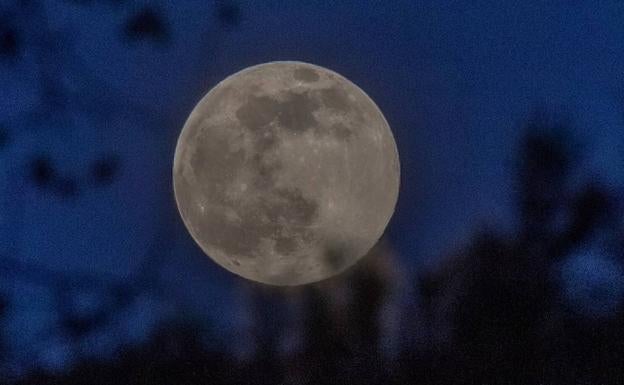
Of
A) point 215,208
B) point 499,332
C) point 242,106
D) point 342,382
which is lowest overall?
point 215,208

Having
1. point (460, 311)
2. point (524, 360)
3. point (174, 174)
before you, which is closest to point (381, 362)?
point (460, 311)

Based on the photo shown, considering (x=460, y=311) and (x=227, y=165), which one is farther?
(x=460, y=311)

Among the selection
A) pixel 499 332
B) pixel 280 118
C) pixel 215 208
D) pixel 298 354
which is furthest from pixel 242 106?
pixel 499 332

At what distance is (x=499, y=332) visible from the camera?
1312cm

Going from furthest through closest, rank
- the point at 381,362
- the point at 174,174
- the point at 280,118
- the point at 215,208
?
the point at 381,362 → the point at 174,174 → the point at 215,208 → the point at 280,118

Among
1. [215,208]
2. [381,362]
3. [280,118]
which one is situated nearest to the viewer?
[280,118]

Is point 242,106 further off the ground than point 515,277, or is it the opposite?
point 515,277

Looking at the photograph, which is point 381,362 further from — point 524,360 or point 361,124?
point 361,124

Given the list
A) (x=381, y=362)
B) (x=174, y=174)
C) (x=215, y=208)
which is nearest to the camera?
(x=215, y=208)

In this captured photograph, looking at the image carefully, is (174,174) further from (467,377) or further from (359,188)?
(467,377)

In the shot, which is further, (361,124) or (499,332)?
(499,332)

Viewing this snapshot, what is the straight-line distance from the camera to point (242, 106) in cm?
601

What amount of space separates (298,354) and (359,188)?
7.43 metres

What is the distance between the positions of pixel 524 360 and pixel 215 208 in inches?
349
